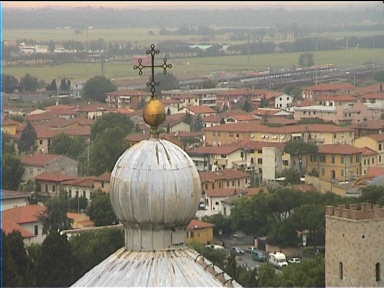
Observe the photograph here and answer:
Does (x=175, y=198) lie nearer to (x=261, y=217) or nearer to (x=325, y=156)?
(x=261, y=217)

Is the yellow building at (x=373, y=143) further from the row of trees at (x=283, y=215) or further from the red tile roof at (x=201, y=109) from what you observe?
the red tile roof at (x=201, y=109)

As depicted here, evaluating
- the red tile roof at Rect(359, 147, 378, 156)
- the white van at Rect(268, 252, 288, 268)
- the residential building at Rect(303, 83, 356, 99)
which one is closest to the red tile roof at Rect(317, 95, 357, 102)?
the residential building at Rect(303, 83, 356, 99)

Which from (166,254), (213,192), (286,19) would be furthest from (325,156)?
(286,19)

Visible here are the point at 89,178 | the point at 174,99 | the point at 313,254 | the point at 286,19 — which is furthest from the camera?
the point at 286,19

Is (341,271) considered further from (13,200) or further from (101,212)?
(13,200)

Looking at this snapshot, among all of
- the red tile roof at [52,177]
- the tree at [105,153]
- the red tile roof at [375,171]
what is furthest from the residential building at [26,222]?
the tree at [105,153]

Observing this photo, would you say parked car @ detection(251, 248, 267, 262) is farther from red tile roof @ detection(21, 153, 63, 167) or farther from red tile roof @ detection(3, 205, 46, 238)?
red tile roof @ detection(21, 153, 63, 167)
